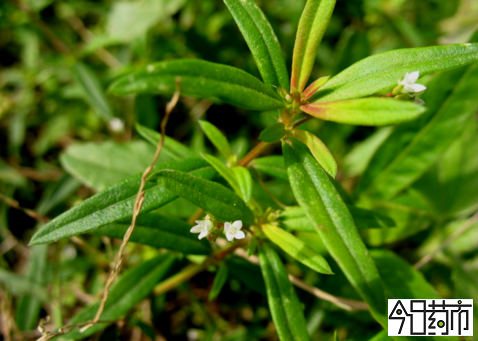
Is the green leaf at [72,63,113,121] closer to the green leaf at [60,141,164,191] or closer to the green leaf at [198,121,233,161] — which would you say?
the green leaf at [60,141,164,191]

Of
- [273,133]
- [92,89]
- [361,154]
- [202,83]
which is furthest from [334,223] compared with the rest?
[92,89]

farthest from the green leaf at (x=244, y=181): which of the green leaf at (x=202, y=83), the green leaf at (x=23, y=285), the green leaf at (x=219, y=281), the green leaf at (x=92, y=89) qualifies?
the green leaf at (x=23, y=285)

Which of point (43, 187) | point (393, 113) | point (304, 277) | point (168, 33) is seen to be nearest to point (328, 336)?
point (304, 277)

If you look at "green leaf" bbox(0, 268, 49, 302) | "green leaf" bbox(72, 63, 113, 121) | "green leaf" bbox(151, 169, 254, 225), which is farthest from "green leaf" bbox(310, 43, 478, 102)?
"green leaf" bbox(0, 268, 49, 302)

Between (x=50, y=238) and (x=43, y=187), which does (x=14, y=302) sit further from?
(x=50, y=238)

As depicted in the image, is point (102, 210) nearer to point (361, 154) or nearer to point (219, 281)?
point (219, 281)
